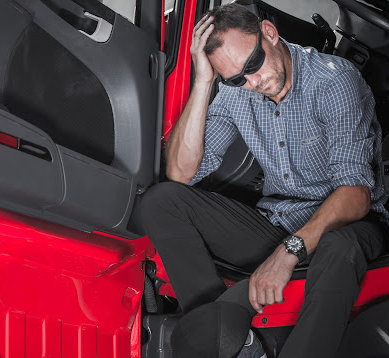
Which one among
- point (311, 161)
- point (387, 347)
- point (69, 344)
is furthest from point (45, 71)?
point (387, 347)

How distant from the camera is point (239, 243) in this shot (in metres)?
1.47

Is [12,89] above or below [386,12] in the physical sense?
below

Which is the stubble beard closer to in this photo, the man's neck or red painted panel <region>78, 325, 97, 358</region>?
the man's neck

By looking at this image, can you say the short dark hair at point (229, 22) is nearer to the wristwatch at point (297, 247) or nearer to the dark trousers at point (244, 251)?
the dark trousers at point (244, 251)

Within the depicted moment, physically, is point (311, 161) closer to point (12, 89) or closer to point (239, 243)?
point (239, 243)

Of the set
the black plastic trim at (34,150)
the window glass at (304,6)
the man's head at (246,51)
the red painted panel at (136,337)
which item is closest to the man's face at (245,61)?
the man's head at (246,51)

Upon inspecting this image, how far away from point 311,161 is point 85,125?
65cm

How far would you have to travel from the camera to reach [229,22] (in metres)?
1.43

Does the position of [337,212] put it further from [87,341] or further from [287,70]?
[87,341]

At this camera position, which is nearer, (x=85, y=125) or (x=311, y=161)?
(x=85, y=125)

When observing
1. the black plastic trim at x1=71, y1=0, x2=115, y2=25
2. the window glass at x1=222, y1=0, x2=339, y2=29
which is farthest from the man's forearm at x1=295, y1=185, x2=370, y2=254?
the window glass at x1=222, y1=0, x2=339, y2=29

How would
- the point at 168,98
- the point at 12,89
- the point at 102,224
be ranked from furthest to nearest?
the point at 168,98
the point at 102,224
the point at 12,89

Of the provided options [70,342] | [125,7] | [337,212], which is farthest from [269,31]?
[70,342]

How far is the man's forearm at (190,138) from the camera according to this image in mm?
1569
